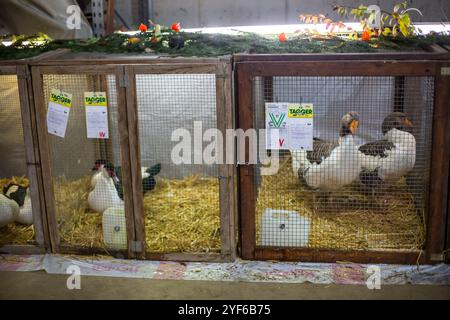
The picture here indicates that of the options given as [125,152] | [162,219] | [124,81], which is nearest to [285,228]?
[162,219]

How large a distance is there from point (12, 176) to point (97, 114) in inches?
63.3

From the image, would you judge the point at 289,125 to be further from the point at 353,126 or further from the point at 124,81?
the point at 124,81

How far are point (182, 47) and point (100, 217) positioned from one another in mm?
1335

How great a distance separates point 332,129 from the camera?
3.80 metres

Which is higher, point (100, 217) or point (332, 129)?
point (332, 129)

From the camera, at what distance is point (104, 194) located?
3736 millimetres

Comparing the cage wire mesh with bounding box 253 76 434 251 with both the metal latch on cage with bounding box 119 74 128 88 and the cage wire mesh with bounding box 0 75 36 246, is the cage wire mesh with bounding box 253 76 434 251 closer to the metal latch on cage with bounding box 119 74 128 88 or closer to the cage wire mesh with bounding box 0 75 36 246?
the metal latch on cage with bounding box 119 74 128 88

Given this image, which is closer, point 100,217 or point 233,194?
point 233,194

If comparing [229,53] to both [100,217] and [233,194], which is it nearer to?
[233,194]

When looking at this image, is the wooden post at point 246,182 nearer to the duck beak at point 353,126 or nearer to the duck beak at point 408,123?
the duck beak at point 353,126

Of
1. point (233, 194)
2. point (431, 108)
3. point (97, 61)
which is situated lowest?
point (233, 194)

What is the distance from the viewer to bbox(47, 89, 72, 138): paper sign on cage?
11.2 feet

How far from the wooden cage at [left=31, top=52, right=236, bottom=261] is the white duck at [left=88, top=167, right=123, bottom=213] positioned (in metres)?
0.03

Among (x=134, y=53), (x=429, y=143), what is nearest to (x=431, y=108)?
(x=429, y=143)
